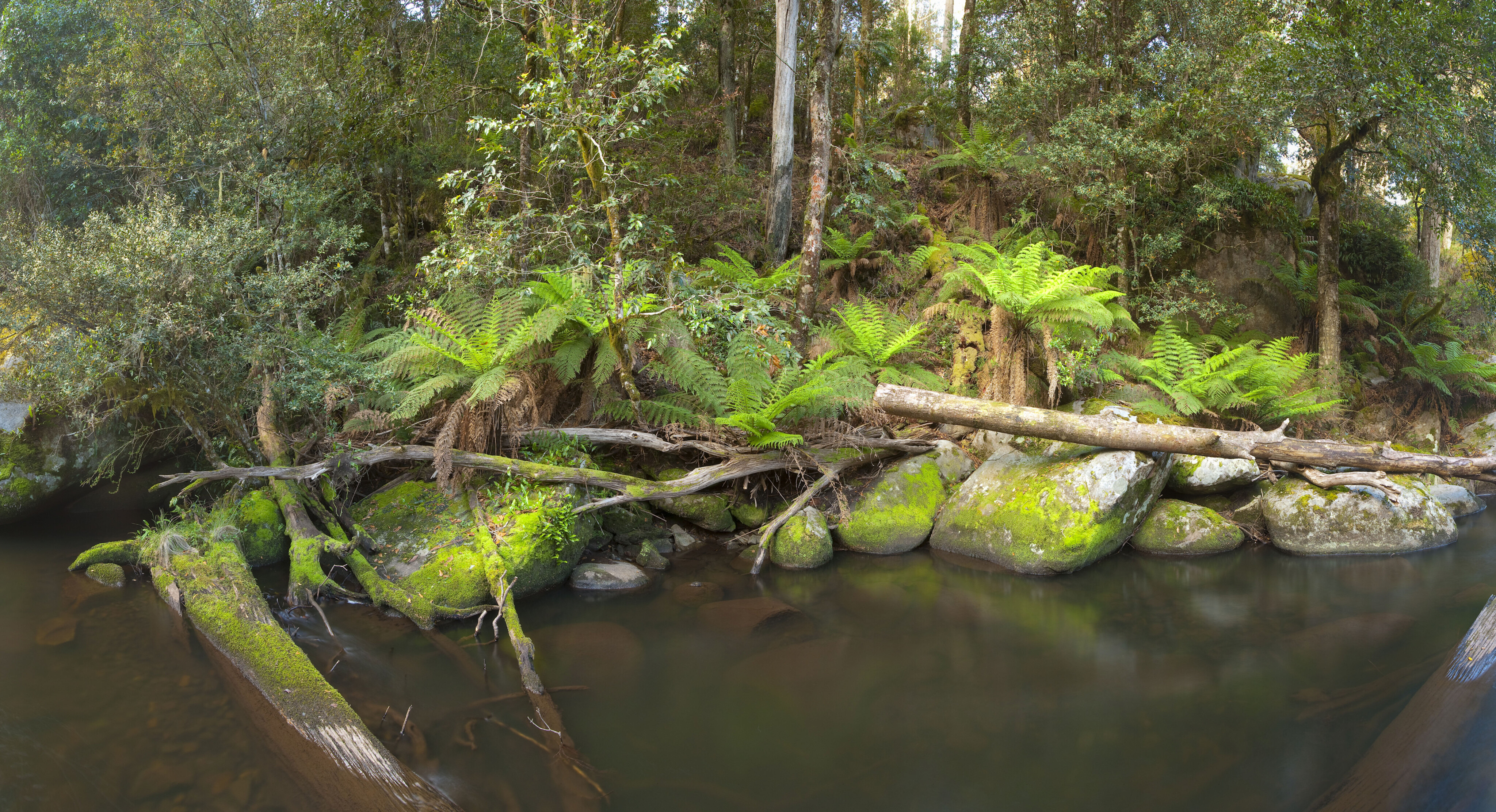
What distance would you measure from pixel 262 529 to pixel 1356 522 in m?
9.88

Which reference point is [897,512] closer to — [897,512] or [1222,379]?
[897,512]

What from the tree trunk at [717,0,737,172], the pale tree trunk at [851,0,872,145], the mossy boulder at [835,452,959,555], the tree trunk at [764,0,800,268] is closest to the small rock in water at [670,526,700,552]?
the mossy boulder at [835,452,959,555]

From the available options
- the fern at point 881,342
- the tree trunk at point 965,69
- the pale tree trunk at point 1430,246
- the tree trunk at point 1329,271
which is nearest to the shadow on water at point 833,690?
the fern at point 881,342

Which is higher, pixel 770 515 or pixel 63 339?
pixel 63 339

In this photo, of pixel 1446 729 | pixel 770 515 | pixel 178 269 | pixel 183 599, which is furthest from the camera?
pixel 770 515

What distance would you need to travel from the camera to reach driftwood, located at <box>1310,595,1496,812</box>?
3.43 m

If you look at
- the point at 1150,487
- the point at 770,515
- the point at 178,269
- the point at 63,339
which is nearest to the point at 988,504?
the point at 1150,487

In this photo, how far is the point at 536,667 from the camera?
4773 millimetres

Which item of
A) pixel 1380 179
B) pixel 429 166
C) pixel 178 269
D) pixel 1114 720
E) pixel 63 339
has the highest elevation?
pixel 429 166

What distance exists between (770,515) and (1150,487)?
3.55 m

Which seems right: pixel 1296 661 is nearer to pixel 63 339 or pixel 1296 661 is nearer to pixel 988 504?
pixel 988 504

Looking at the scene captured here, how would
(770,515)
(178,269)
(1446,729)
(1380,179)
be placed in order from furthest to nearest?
(1380,179), (770,515), (178,269), (1446,729)

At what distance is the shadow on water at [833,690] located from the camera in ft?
12.0

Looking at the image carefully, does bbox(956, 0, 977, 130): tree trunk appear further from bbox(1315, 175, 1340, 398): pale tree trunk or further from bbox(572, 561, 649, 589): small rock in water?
bbox(572, 561, 649, 589): small rock in water
